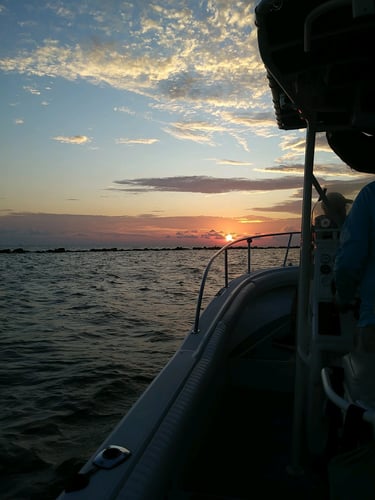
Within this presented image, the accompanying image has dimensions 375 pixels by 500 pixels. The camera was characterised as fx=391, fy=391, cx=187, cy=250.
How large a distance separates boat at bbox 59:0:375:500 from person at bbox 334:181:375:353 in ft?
0.56

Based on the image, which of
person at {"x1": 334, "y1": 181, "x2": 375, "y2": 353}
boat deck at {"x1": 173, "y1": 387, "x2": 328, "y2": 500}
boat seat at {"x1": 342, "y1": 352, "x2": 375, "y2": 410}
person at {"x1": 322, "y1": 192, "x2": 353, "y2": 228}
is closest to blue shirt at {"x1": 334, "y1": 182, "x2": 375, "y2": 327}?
→ person at {"x1": 334, "y1": 181, "x2": 375, "y2": 353}

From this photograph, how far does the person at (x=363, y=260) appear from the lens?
1883mm

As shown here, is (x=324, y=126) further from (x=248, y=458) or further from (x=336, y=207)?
(x=248, y=458)

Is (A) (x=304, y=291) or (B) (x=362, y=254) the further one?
(A) (x=304, y=291)

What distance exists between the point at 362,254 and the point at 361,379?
58 centimetres

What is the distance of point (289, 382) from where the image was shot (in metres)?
4.63

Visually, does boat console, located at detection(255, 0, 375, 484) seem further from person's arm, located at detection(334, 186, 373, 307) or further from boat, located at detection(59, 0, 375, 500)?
person's arm, located at detection(334, 186, 373, 307)

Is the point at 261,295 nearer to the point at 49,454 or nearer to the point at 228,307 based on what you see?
the point at 228,307

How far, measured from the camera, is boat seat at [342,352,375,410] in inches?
63.5

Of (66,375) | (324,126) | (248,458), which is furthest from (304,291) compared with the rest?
(66,375)

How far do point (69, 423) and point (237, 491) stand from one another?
288 cm

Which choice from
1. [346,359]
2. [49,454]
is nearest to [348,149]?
[346,359]

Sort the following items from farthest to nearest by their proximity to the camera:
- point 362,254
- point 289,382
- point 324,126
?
point 289,382
point 324,126
point 362,254

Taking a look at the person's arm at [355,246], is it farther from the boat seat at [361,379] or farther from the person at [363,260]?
the boat seat at [361,379]
